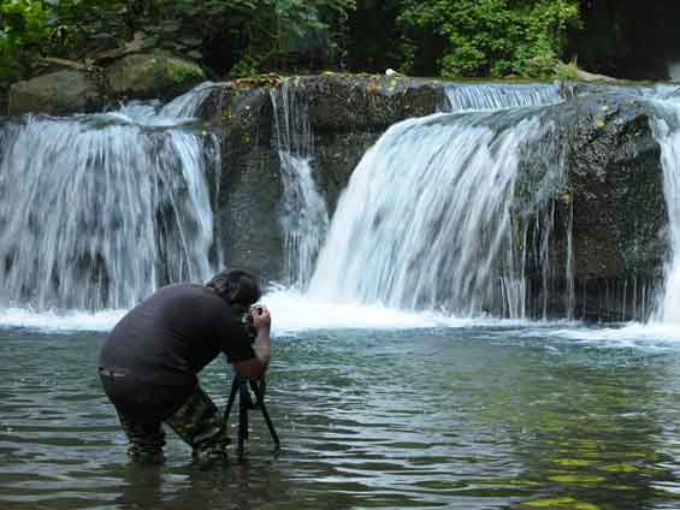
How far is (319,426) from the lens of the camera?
7.67 m

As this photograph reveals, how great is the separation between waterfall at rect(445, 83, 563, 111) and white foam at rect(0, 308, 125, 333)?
5559mm

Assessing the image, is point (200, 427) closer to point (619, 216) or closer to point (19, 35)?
point (619, 216)

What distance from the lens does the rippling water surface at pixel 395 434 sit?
5.82 m

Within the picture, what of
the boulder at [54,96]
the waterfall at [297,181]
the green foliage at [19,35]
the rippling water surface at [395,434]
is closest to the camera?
the rippling water surface at [395,434]

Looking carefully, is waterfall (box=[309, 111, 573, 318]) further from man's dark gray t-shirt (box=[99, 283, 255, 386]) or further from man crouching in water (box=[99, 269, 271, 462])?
man's dark gray t-shirt (box=[99, 283, 255, 386])

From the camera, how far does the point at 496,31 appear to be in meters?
23.6

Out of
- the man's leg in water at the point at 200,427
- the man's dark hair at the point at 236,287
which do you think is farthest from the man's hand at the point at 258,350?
the man's leg in water at the point at 200,427

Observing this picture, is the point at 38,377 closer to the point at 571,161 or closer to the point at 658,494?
the point at 658,494

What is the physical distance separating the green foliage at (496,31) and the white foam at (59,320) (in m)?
9.70

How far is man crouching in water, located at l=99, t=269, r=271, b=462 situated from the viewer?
20.1 ft

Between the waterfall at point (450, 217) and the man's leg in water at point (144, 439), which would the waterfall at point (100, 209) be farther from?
the man's leg in water at point (144, 439)

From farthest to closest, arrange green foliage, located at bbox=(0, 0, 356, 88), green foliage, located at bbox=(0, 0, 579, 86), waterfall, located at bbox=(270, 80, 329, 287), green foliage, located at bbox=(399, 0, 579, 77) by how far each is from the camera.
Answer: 1. green foliage, located at bbox=(399, 0, 579, 77)
2. green foliage, located at bbox=(0, 0, 579, 86)
3. green foliage, located at bbox=(0, 0, 356, 88)
4. waterfall, located at bbox=(270, 80, 329, 287)

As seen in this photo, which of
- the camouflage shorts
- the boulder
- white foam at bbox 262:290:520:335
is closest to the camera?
the camouflage shorts

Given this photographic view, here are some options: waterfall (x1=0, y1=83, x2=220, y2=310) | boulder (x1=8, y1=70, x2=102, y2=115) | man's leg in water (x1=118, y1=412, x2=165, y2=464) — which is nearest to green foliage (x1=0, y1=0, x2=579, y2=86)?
boulder (x1=8, y1=70, x2=102, y2=115)
